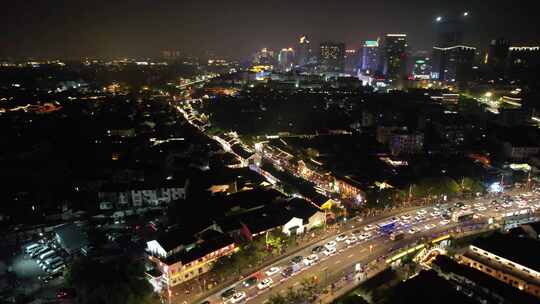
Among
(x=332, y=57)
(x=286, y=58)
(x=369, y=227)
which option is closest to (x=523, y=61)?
(x=332, y=57)

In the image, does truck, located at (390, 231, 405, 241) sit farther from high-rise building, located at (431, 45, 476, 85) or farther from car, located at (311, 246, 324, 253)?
high-rise building, located at (431, 45, 476, 85)

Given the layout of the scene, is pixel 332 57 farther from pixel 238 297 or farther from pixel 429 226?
pixel 238 297

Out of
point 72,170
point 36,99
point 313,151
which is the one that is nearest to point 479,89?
point 313,151

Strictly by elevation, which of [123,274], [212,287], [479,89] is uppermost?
[479,89]

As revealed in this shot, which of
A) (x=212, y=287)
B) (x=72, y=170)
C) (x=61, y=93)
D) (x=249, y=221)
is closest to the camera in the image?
(x=212, y=287)

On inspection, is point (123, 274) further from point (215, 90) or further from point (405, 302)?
point (215, 90)

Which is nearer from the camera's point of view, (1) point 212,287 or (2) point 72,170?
(1) point 212,287

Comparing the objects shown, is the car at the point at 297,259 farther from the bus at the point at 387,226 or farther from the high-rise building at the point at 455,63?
the high-rise building at the point at 455,63

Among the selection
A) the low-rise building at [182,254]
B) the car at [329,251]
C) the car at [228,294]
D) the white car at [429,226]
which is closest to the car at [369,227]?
the white car at [429,226]

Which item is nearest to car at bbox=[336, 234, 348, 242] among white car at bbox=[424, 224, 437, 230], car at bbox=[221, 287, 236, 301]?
white car at bbox=[424, 224, 437, 230]
